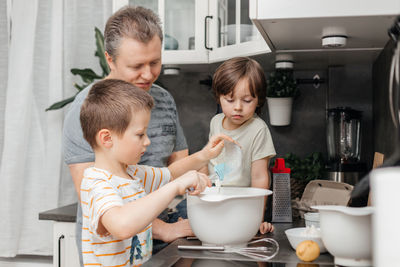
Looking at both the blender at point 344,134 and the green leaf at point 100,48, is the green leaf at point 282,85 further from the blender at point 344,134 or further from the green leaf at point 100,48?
the green leaf at point 100,48

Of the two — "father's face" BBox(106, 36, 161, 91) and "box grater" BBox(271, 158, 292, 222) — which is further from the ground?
"father's face" BBox(106, 36, 161, 91)

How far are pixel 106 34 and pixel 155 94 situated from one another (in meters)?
0.25

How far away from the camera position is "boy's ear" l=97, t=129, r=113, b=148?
1112 mm

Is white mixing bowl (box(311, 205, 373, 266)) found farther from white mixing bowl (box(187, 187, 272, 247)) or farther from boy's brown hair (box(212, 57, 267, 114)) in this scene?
boy's brown hair (box(212, 57, 267, 114))

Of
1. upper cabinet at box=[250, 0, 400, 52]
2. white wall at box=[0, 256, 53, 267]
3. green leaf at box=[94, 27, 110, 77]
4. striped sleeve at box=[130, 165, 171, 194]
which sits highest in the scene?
green leaf at box=[94, 27, 110, 77]

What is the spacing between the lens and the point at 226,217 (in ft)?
3.64

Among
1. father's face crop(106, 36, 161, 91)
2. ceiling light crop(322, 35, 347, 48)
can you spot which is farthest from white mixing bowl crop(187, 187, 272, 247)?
ceiling light crop(322, 35, 347, 48)

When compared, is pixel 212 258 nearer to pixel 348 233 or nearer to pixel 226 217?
pixel 226 217

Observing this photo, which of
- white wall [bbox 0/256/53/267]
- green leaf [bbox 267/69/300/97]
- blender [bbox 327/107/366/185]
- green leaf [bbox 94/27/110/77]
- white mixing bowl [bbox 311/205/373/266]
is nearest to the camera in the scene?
white mixing bowl [bbox 311/205/373/266]

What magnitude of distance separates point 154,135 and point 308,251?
62 centimetres

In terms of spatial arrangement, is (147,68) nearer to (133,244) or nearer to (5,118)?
(133,244)

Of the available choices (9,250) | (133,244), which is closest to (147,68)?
(133,244)

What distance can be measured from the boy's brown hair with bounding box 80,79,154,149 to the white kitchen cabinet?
0.84m

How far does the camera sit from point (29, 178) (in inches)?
102
